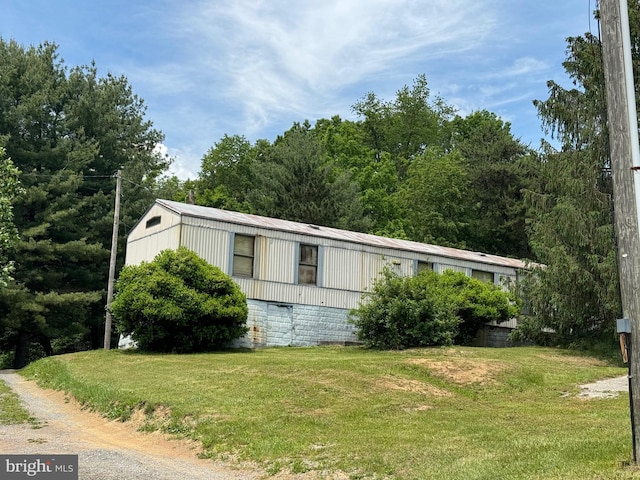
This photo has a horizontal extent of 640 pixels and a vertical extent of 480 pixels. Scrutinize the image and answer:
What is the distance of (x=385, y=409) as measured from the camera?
11289 mm

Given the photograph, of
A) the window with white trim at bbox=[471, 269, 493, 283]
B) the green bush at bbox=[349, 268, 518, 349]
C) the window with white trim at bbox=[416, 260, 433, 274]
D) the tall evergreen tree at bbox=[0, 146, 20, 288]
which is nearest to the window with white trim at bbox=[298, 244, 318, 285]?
the green bush at bbox=[349, 268, 518, 349]

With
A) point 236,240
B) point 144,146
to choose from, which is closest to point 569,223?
point 236,240

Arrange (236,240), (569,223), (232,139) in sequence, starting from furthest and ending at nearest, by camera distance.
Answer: (232,139) → (236,240) → (569,223)

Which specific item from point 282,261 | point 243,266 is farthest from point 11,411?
point 282,261

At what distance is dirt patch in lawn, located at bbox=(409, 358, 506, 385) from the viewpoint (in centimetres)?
1395

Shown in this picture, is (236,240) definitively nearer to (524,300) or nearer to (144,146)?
(524,300)

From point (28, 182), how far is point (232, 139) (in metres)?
22.1

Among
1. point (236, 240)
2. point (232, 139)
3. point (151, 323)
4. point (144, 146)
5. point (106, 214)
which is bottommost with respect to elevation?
point (151, 323)

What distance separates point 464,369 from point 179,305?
8.37 metres

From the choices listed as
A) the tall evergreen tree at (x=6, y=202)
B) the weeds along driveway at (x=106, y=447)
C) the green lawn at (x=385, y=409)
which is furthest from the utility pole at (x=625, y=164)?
the tall evergreen tree at (x=6, y=202)

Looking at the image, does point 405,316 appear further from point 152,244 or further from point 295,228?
point 152,244

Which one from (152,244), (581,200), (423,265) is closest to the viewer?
(581,200)

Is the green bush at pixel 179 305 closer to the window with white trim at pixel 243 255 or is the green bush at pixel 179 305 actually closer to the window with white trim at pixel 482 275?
the window with white trim at pixel 243 255

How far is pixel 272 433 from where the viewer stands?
9.62 metres
